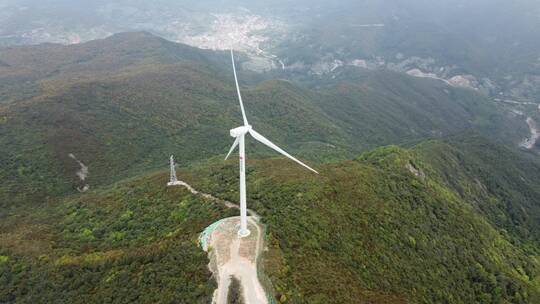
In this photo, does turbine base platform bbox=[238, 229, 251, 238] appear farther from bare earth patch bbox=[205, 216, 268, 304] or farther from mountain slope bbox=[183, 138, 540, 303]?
mountain slope bbox=[183, 138, 540, 303]

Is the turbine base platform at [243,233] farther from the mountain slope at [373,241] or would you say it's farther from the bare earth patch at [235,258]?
the mountain slope at [373,241]

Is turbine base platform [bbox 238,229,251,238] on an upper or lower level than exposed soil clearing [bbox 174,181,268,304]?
upper

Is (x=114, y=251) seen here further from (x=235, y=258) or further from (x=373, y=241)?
(x=373, y=241)

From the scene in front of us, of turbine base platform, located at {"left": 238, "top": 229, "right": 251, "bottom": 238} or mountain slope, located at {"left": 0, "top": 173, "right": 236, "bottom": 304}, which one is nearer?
mountain slope, located at {"left": 0, "top": 173, "right": 236, "bottom": 304}

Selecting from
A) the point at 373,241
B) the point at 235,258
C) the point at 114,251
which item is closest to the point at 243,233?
the point at 235,258

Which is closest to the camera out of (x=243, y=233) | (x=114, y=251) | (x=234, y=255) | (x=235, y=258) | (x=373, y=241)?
(x=235, y=258)

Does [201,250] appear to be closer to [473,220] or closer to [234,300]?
[234,300]

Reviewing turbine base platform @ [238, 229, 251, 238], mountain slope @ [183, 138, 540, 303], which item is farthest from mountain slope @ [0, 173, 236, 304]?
mountain slope @ [183, 138, 540, 303]

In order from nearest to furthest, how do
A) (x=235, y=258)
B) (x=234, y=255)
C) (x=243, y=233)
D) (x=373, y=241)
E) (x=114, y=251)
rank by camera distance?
(x=235, y=258) → (x=234, y=255) → (x=243, y=233) → (x=114, y=251) → (x=373, y=241)

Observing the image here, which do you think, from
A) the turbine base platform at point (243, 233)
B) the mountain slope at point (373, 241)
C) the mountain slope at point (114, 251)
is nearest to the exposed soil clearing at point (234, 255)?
the turbine base platform at point (243, 233)
